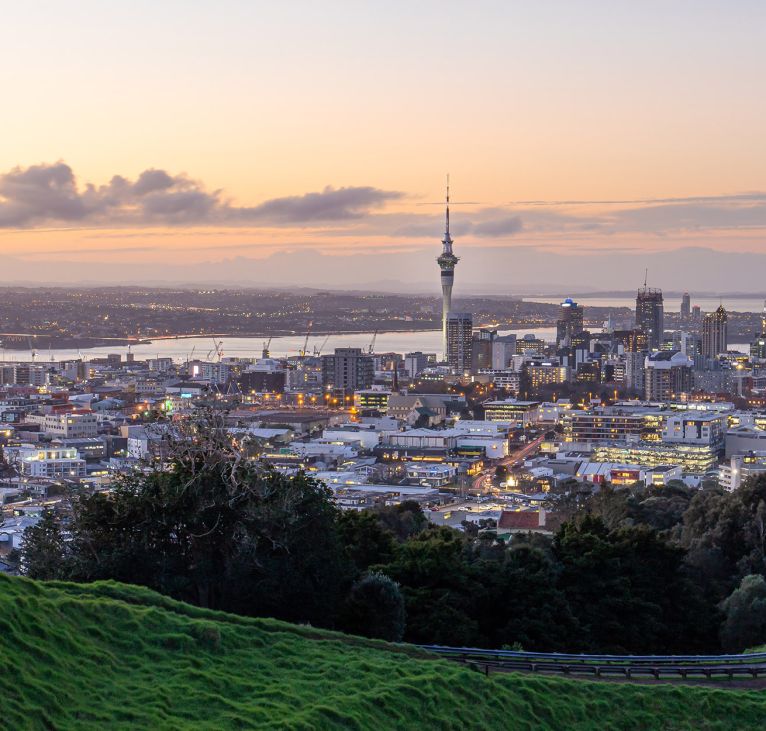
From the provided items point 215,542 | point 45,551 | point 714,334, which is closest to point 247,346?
point 714,334

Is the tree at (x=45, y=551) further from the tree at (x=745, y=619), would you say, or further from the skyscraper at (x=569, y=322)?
the skyscraper at (x=569, y=322)

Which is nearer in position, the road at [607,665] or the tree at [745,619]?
the road at [607,665]

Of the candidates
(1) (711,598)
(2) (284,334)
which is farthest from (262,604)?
(2) (284,334)

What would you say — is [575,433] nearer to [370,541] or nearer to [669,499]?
[669,499]

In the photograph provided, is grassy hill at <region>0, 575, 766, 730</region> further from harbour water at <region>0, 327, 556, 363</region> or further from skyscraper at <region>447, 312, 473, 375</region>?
harbour water at <region>0, 327, 556, 363</region>

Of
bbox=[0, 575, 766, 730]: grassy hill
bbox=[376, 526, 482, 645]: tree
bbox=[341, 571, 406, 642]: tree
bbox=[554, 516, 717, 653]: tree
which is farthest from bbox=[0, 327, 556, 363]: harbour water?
bbox=[0, 575, 766, 730]: grassy hill

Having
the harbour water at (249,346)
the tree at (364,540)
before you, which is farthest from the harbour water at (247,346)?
the tree at (364,540)
